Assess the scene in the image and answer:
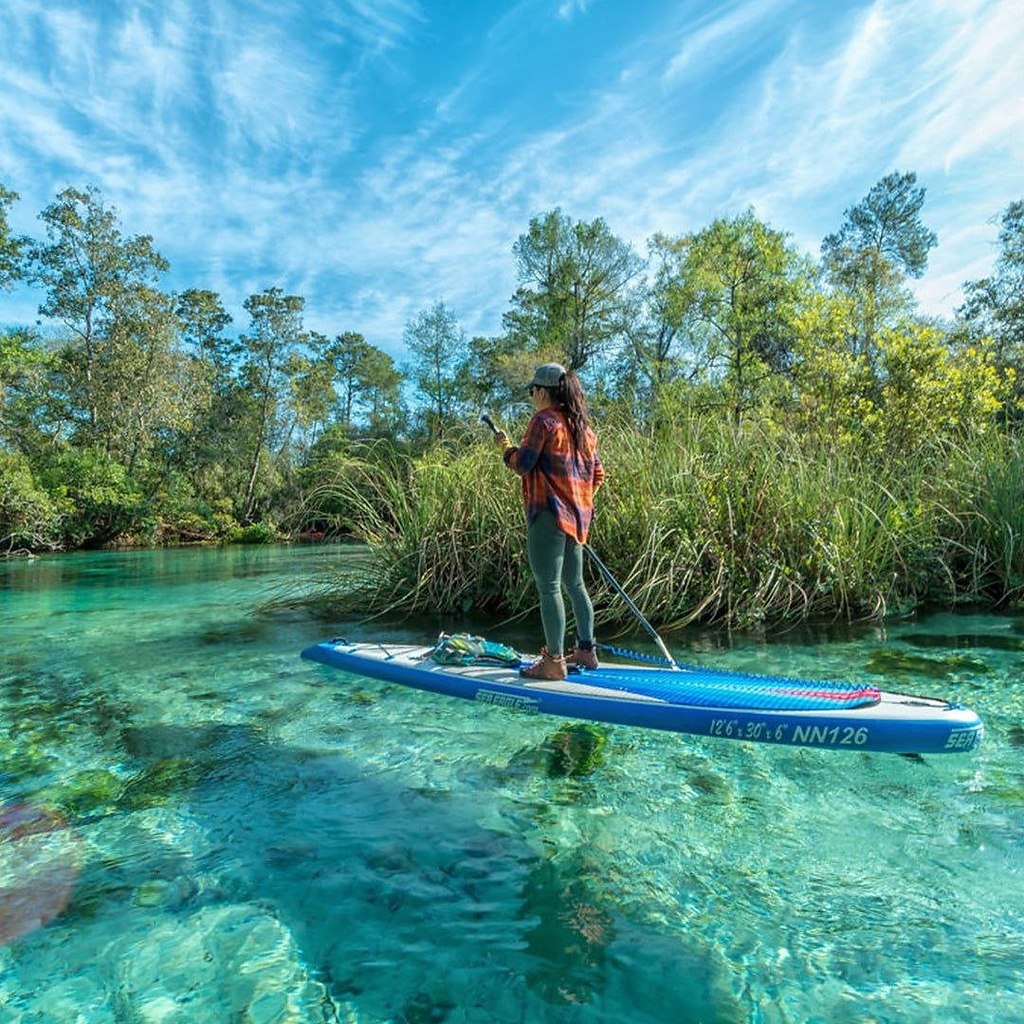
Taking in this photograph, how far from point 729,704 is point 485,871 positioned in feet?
4.57

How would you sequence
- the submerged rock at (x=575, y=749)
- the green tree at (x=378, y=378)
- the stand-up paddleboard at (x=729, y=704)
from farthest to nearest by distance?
the green tree at (x=378, y=378), the submerged rock at (x=575, y=749), the stand-up paddleboard at (x=729, y=704)

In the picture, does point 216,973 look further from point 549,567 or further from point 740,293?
point 740,293

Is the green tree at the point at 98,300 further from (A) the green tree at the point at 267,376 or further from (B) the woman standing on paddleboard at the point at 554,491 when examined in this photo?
(B) the woman standing on paddleboard at the point at 554,491

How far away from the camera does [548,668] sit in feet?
13.2

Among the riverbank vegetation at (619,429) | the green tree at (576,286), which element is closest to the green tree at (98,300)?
the riverbank vegetation at (619,429)

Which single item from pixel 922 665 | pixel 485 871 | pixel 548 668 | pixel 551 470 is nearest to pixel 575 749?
pixel 548 668

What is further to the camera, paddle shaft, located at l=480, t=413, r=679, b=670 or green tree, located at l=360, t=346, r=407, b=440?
green tree, located at l=360, t=346, r=407, b=440

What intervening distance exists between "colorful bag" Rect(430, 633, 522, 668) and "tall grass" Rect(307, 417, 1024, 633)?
2500 mm

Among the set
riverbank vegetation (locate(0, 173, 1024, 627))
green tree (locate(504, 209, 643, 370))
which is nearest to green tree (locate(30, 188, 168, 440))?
riverbank vegetation (locate(0, 173, 1024, 627))

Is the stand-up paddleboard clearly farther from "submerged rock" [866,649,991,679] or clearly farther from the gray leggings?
"submerged rock" [866,649,991,679]

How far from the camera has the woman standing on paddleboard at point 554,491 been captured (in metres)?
3.92

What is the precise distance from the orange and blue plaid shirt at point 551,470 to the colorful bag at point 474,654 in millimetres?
983

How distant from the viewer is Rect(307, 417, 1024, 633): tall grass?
6996 mm

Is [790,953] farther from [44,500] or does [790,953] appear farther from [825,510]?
[44,500]
